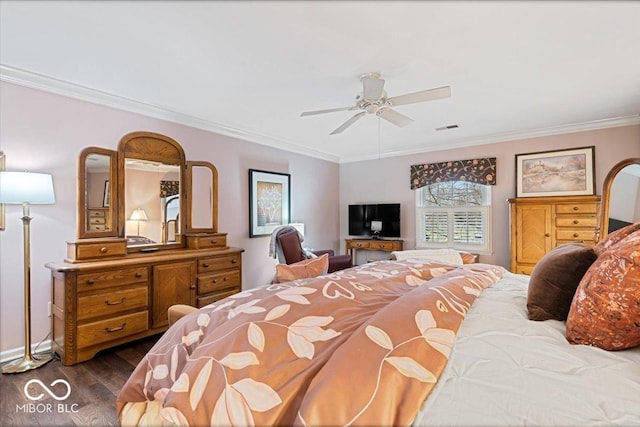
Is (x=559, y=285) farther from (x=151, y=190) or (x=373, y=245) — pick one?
(x=373, y=245)

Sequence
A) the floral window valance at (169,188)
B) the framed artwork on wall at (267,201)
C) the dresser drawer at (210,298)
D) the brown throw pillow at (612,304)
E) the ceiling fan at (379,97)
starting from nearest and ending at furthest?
1. the brown throw pillow at (612,304)
2. the ceiling fan at (379,97)
3. the dresser drawer at (210,298)
4. the floral window valance at (169,188)
5. the framed artwork on wall at (267,201)

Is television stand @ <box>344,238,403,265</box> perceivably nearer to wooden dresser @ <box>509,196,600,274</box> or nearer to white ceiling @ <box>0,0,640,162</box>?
wooden dresser @ <box>509,196,600,274</box>

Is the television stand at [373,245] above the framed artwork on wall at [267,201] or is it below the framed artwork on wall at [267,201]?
below

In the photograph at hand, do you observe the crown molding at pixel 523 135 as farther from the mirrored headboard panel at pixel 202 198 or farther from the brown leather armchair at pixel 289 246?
the mirrored headboard panel at pixel 202 198

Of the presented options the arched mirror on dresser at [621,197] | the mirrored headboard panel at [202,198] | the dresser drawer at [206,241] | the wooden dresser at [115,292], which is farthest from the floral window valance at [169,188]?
the arched mirror on dresser at [621,197]

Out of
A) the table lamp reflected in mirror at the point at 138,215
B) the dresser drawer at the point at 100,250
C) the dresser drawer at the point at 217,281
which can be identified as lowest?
the dresser drawer at the point at 217,281

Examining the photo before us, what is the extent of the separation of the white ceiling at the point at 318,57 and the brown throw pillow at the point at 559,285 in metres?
0.90

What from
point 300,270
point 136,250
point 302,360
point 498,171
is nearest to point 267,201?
point 136,250

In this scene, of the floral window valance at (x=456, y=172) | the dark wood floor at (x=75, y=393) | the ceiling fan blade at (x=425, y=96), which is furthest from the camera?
the floral window valance at (x=456, y=172)

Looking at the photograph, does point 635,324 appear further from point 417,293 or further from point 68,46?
point 68,46

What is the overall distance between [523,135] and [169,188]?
478 centimetres

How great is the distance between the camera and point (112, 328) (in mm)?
2648

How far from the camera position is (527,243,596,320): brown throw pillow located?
122 centimetres

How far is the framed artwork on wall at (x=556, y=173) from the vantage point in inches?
156
